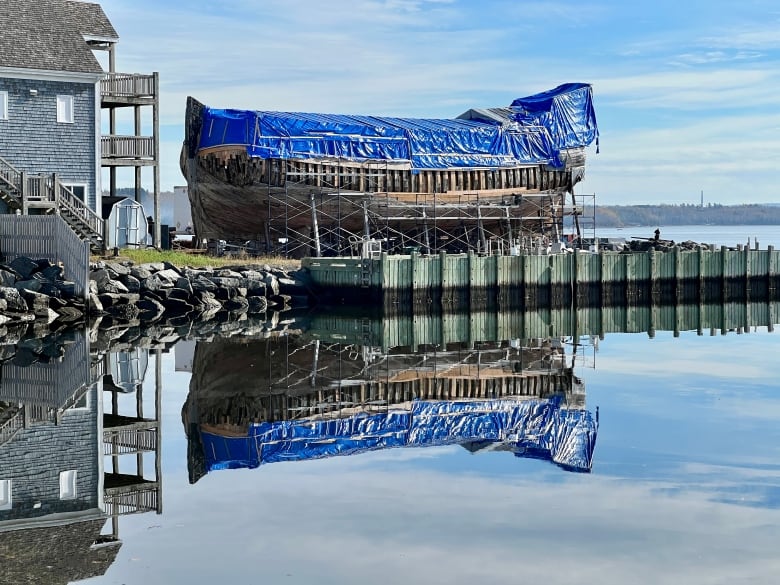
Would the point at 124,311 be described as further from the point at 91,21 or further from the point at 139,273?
the point at 91,21

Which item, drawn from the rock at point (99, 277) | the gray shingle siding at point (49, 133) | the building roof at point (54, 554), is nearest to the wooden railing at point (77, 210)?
the gray shingle siding at point (49, 133)

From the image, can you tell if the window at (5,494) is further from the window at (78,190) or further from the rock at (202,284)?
the window at (78,190)

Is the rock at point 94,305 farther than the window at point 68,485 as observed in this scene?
Yes

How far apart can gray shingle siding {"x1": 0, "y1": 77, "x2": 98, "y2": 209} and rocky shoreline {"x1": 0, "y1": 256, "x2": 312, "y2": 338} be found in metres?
3.64

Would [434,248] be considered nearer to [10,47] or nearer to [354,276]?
[354,276]

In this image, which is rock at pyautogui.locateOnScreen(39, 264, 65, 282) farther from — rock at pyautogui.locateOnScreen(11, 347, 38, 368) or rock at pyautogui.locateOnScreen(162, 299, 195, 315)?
rock at pyautogui.locateOnScreen(11, 347, 38, 368)

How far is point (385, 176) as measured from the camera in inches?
1969

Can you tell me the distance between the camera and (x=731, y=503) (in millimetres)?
15633

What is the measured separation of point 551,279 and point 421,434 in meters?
23.2

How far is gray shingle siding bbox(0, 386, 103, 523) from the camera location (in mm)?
16109

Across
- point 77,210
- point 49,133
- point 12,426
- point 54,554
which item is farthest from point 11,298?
point 54,554

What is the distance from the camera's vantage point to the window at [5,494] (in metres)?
15.9

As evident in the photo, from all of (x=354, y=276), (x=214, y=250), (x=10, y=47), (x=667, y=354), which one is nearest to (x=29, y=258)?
(x=10, y=47)

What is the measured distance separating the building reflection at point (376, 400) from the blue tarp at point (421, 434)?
0.02m
